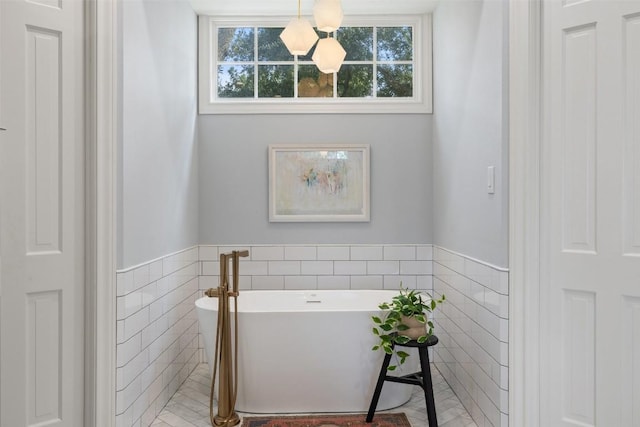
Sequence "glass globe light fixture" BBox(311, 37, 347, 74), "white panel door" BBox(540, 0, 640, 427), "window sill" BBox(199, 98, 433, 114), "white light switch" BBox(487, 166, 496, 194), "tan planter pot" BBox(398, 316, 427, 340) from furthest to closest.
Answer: "window sill" BBox(199, 98, 433, 114) → "glass globe light fixture" BBox(311, 37, 347, 74) → "tan planter pot" BBox(398, 316, 427, 340) → "white light switch" BBox(487, 166, 496, 194) → "white panel door" BBox(540, 0, 640, 427)

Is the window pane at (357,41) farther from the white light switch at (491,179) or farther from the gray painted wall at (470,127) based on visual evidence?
the white light switch at (491,179)

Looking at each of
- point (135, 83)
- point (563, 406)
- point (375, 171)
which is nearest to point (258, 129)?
point (375, 171)

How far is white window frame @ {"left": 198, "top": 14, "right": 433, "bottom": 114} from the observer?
3.30 meters

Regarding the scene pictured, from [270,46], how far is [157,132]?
136 centimetres

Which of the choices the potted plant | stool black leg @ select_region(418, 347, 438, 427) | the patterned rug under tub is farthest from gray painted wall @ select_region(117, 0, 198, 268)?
stool black leg @ select_region(418, 347, 438, 427)

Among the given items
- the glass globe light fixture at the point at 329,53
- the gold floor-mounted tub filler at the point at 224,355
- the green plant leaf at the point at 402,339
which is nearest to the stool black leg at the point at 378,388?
the green plant leaf at the point at 402,339

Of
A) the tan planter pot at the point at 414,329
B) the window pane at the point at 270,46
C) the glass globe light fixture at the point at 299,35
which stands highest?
the window pane at the point at 270,46

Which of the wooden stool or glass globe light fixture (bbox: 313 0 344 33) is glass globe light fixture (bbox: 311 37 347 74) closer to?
glass globe light fixture (bbox: 313 0 344 33)

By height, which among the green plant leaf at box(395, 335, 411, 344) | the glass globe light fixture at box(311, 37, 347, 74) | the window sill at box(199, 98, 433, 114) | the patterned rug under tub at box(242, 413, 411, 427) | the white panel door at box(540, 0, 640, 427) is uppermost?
the glass globe light fixture at box(311, 37, 347, 74)

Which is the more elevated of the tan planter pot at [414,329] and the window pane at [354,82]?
the window pane at [354,82]

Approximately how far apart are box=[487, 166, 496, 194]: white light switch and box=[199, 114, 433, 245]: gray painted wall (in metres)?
1.15

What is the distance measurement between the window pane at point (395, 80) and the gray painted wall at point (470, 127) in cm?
23

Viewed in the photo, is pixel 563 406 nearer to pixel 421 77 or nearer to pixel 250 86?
pixel 421 77

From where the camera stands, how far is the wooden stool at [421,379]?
2.22m
